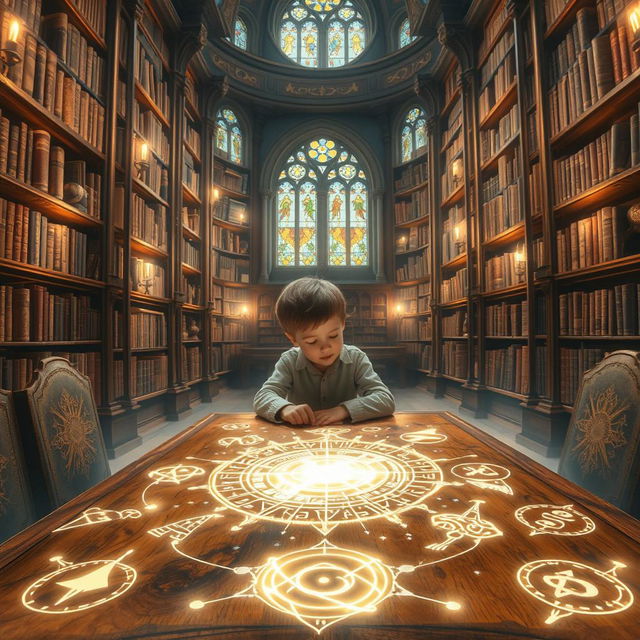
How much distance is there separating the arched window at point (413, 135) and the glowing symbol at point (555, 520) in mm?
7035

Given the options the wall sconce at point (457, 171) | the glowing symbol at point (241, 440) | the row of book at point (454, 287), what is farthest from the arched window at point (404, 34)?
the glowing symbol at point (241, 440)

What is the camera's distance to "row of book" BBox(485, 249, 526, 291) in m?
3.58

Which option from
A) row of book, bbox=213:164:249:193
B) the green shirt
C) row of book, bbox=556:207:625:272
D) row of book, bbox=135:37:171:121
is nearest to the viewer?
the green shirt

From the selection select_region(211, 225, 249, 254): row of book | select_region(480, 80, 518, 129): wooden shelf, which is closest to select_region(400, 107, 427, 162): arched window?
select_region(480, 80, 518, 129): wooden shelf

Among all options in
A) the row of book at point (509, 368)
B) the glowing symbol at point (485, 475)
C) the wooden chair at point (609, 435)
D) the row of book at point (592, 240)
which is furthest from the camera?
the row of book at point (509, 368)

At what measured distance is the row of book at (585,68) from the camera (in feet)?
7.81

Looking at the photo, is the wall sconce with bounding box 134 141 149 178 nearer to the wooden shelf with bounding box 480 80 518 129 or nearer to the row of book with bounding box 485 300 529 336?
the wooden shelf with bounding box 480 80 518 129

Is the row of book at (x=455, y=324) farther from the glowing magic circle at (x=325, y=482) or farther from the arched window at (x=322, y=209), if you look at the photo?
the glowing magic circle at (x=325, y=482)

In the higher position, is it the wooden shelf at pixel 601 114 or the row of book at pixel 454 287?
the wooden shelf at pixel 601 114

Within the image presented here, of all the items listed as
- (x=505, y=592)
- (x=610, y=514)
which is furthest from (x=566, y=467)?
(x=505, y=592)

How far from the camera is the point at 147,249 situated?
3.98 meters

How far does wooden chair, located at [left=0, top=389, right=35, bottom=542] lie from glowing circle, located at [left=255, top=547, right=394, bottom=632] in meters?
0.67

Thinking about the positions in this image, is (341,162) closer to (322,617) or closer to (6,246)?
(6,246)

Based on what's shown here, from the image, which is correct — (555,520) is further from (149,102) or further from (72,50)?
(149,102)
